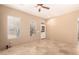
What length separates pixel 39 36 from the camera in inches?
79.4

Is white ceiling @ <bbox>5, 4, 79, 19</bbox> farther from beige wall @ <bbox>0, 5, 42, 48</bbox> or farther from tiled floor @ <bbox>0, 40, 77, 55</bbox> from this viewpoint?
tiled floor @ <bbox>0, 40, 77, 55</bbox>

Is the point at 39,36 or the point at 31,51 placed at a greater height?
the point at 39,36

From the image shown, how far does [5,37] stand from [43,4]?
0.93m

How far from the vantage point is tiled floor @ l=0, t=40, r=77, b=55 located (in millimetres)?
1881

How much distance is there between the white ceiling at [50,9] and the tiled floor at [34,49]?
0.55 meters

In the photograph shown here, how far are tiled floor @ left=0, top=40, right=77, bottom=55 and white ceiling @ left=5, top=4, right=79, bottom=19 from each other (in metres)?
0.55

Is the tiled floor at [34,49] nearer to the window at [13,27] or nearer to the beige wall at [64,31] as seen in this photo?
the beige wall at [64,31]

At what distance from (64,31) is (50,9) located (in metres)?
0.51

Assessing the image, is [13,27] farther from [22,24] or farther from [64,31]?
[64,31]

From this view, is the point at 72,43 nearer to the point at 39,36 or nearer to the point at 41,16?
the point at 39,36

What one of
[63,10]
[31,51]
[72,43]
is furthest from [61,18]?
[31,51]

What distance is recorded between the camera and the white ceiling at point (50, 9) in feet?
6.18

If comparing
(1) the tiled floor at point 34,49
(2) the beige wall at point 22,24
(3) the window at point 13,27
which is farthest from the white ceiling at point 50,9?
(1) the tiled floor at point 34,49
